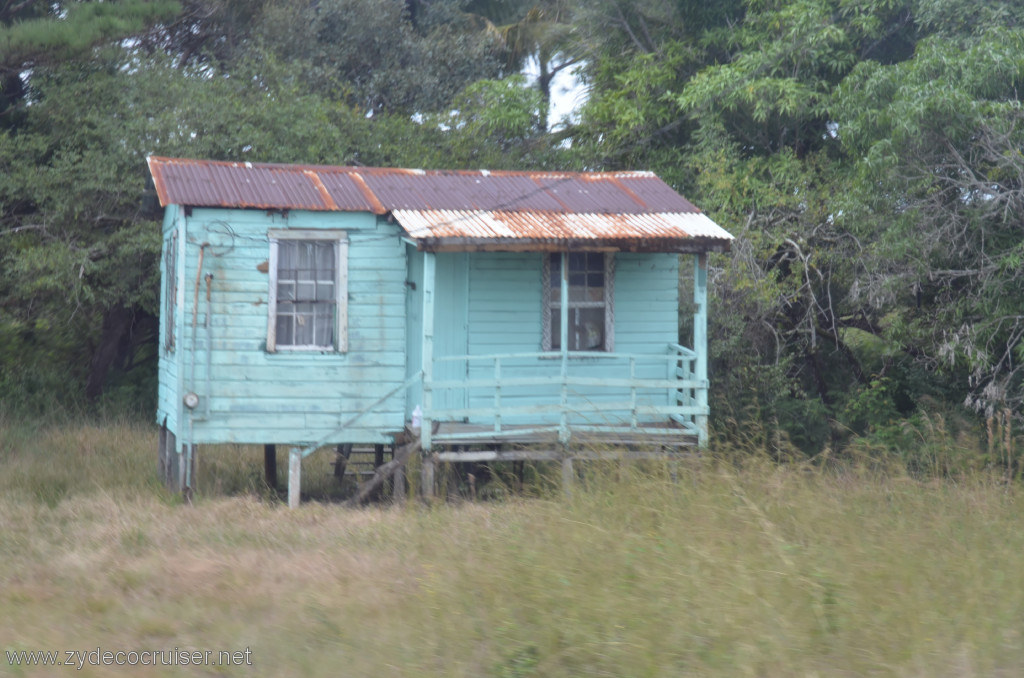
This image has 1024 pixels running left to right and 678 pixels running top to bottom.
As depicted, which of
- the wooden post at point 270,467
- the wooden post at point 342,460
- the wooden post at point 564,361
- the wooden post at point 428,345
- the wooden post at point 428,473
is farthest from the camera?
the wooden post at point 342,460

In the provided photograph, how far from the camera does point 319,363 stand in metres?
11.2

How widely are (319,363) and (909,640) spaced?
25.6 ft

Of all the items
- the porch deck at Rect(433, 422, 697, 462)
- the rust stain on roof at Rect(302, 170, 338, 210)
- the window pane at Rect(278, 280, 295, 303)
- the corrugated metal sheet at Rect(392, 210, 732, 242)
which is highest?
the rust stain on roof at Rect(302, 170, 338, 210)

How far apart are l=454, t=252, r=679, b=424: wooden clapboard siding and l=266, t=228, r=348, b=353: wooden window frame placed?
1539mm

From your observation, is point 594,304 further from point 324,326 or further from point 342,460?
point 342,460

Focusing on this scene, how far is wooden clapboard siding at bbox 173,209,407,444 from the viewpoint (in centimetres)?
1089

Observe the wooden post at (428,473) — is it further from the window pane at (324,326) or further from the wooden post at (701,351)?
the wooden post at (701,351)

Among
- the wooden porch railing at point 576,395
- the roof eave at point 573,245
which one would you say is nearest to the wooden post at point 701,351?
the wooden porch railing at point 576,395

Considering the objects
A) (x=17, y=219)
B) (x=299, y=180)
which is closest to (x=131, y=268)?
(x=17, y=219)

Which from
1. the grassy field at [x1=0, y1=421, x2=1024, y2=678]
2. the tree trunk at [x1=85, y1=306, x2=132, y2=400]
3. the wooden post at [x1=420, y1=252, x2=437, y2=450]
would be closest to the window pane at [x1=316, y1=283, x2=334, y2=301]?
the wooden post at [x1=420, y1=252, x2=437, y2=450]

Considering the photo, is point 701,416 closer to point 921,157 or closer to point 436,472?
point 436,472

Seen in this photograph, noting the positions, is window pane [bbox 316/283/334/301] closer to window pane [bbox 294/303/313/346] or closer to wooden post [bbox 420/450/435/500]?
window pane [bbox 294/303/313/346]

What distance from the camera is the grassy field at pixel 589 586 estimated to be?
4820 mm

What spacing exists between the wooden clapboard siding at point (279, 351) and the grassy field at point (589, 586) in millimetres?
2243
